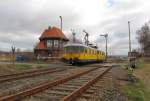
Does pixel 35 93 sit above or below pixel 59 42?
below

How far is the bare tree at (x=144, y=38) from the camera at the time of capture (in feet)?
259

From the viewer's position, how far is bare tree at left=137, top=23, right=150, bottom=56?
78875 millimetres

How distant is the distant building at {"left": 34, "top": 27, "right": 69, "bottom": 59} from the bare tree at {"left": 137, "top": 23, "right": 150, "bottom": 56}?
80.3ft

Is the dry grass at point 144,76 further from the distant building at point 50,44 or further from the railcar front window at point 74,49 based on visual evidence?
the distant building at point 50,44

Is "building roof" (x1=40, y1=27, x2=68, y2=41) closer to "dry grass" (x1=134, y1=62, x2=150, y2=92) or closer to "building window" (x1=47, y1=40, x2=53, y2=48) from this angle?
"building window" (x1=47, y1=40, x2=53, y2=48)

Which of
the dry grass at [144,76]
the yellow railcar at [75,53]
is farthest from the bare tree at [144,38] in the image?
the dry grass at [144,76]

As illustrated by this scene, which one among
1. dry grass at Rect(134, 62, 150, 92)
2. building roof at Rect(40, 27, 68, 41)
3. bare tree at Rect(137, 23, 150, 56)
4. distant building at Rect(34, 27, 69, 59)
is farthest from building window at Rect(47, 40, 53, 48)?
dry grass at Rect(134, 62, 150, 92)

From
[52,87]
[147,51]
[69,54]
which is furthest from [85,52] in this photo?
[147,51]

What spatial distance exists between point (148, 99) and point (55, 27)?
6585 cm

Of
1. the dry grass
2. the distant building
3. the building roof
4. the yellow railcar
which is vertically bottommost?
the dry grass

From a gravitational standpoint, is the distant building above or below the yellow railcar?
above

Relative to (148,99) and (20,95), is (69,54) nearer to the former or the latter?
(148,99)

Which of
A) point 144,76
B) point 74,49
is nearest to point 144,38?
point 74,49

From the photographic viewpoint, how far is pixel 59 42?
71.2 m
